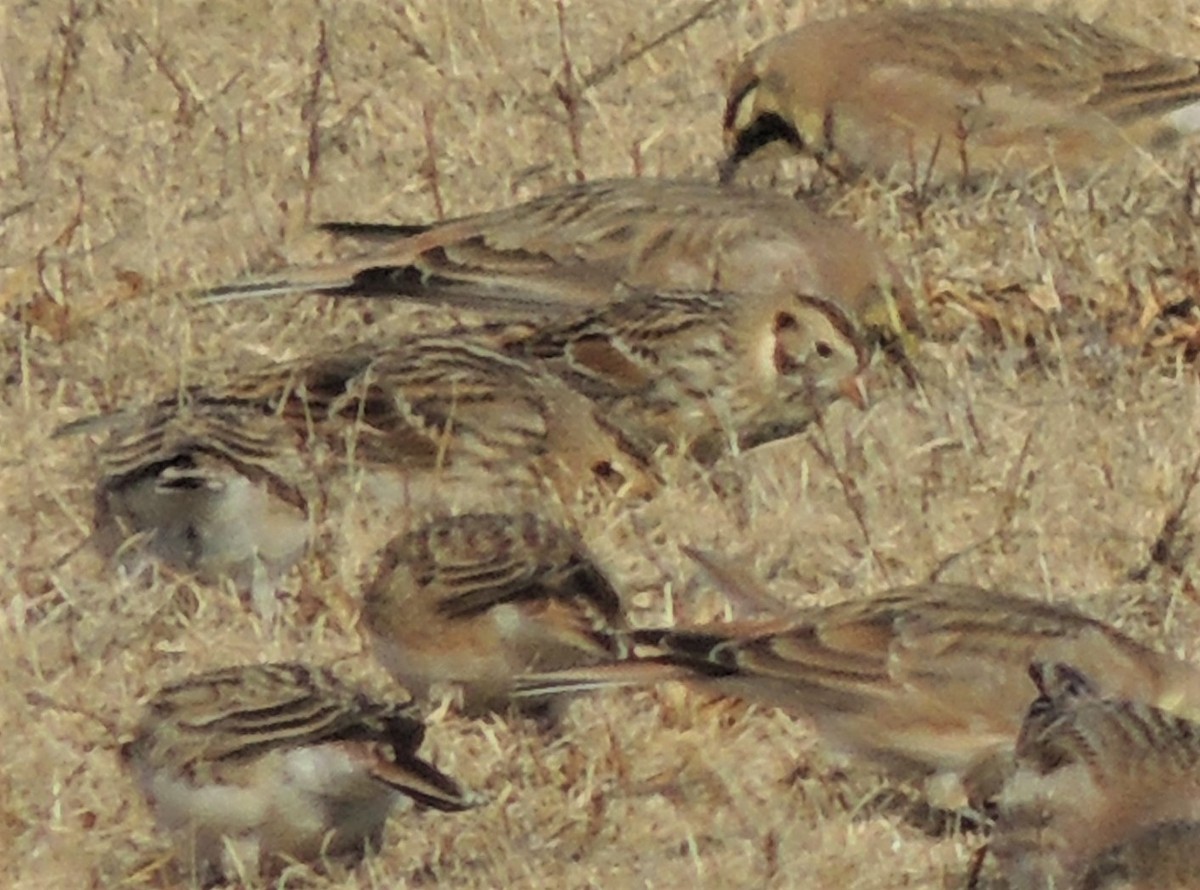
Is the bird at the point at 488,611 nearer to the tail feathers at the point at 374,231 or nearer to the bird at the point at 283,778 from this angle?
the bird at the point at 283,778

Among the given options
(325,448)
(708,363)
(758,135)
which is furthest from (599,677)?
(758,135)

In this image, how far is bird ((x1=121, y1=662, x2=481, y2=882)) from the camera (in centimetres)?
511

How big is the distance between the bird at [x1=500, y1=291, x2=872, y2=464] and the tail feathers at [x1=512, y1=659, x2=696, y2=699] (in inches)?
47.4

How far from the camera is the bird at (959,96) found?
7625mm

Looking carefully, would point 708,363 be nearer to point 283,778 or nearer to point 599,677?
point 599,677

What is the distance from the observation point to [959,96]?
305 inches

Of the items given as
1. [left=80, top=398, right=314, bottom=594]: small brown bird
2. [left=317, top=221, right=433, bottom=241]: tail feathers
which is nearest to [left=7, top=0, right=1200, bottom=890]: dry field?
[left=80, top=398, right=314, bottom=594]: small brown bird

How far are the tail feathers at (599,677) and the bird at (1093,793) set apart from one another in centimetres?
63

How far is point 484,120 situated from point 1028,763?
3.56 meters

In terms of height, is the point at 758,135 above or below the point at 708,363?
above

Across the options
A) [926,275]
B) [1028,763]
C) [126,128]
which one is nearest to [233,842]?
[1028,763]

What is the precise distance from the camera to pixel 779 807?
523 centimetres

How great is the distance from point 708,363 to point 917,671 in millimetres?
1679

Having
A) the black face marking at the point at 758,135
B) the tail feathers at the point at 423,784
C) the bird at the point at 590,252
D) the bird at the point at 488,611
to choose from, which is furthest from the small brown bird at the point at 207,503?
the black face marking at the point at 758,135
